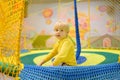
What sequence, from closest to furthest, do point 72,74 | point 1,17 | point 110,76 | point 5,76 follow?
point 72,74 < point 110,76 < point 5,76 < point 1,17

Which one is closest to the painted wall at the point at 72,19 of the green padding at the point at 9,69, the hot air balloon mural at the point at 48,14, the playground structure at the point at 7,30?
the hot air balloon mural at the point at 48,14

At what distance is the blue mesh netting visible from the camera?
2.80 feet

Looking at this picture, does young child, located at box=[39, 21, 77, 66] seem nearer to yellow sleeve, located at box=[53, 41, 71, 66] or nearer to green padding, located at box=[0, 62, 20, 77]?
yellow sleeve, located at box=[53, 41, 71, 66]

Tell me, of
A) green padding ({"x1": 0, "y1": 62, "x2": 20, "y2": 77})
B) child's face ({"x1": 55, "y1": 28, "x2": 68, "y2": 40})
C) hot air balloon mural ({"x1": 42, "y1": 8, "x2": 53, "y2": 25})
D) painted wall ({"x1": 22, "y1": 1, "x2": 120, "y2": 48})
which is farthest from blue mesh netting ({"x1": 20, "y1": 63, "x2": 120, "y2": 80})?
hot air balloon mural ({"x1": 42, "y1": 8, "x2": 53, "y2": 25})

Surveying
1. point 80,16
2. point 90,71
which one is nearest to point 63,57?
point 90,71

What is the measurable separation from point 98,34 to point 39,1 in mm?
1184

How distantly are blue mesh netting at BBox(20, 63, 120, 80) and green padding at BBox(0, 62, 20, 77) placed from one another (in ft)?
0.11

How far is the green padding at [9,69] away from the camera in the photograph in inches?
38.1

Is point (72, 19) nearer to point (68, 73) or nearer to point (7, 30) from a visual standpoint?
point (7, 30)

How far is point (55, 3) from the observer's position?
159 inches

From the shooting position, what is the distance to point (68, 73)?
85cm

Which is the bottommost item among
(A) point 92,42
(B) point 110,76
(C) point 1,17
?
(A) point 92,42

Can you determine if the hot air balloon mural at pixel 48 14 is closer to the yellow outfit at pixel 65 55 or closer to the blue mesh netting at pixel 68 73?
the yellow outfit at pixel 65 55

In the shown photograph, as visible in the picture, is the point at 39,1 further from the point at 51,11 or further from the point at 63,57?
the point at 63,57
